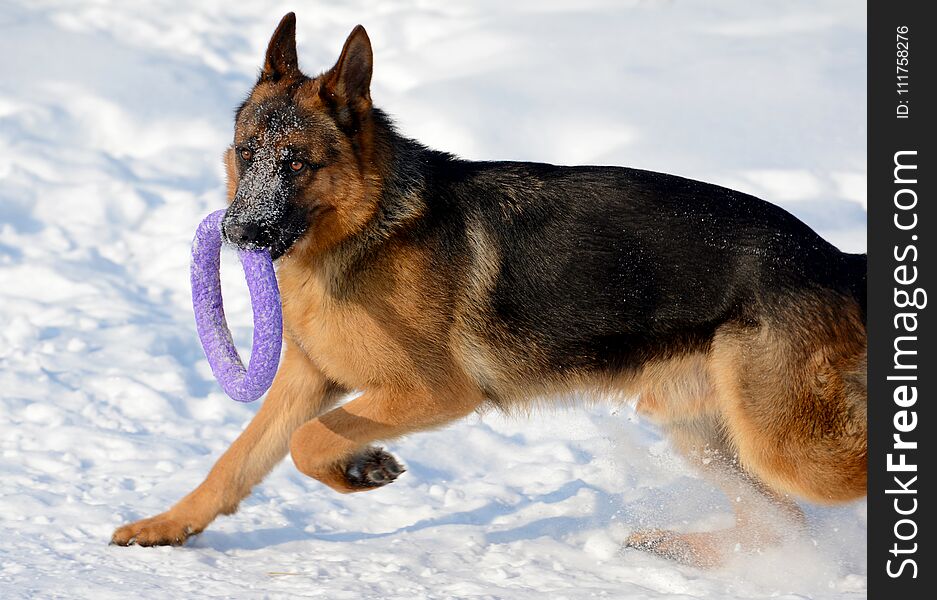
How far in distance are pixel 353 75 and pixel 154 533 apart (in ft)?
6.50

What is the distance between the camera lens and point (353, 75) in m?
4.31

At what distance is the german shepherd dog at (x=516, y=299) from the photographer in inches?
164

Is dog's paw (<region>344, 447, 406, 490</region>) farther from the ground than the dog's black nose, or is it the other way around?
the dog's black nose

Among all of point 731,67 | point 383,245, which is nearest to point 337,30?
point 731,67

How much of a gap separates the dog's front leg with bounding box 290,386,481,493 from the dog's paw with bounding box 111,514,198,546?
0.58 meters

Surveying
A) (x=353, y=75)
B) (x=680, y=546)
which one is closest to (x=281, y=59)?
(x=353, y=75)

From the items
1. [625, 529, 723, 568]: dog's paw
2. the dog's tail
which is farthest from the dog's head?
the dog's tail

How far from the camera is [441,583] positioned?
406cm

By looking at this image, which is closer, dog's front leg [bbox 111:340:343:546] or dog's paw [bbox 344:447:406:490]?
dog's paw [bbox 344:447:406:490]

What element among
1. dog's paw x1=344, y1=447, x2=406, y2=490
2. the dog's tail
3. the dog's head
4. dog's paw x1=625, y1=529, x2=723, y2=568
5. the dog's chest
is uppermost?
the dog's head

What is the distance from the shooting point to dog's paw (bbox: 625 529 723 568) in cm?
448

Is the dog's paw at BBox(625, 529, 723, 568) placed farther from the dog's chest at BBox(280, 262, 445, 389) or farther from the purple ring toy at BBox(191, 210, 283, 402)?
the purple ring toy at BBox(191, 210, 283, 402)
